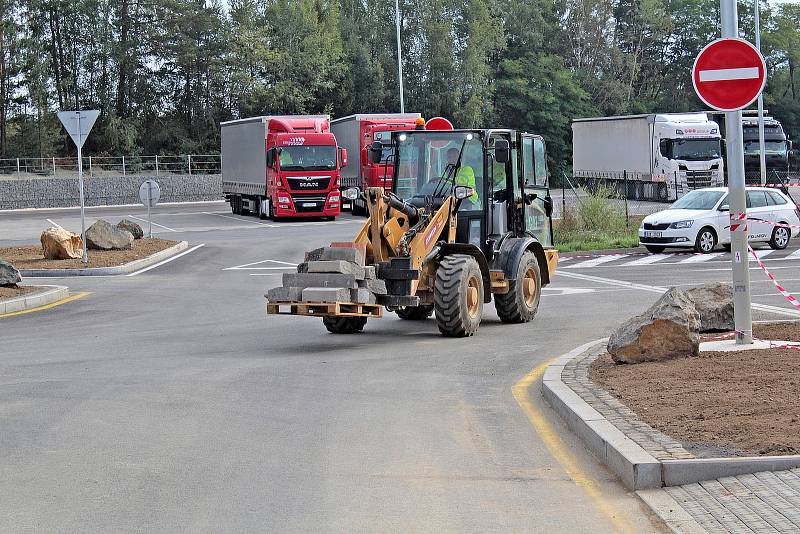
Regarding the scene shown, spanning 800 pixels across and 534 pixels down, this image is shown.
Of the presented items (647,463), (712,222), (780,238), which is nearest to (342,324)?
(647,463)

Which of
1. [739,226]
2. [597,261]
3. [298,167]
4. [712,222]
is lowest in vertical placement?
[597,261]

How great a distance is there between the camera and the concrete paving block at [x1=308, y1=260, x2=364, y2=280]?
14.4m

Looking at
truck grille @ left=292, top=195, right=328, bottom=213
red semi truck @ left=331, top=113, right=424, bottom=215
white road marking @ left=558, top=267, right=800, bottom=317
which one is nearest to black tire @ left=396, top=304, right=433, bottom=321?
white road marking @ left=558, top=267, right=800, bottom=317

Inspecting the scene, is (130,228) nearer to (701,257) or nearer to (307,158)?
(307,158)

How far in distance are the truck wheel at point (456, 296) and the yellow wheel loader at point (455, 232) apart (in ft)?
0.04

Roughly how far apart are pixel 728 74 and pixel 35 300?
13064mm

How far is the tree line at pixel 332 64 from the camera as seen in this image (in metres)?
68.1

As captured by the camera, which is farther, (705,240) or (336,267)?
(705,240)

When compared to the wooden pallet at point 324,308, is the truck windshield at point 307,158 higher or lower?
higher

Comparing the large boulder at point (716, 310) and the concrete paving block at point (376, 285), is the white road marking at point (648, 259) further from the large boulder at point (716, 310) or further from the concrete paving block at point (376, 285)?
the concrete paving block at point (376, 285)

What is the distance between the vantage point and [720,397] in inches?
355

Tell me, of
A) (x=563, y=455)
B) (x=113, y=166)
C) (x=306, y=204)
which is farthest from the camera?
(x=113, y=166)

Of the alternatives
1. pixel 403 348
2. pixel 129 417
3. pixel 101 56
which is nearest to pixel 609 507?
pixel 129 417

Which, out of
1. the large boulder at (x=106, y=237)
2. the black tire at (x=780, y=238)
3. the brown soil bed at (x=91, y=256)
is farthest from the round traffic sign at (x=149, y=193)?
the black tire at (x=780, y=238)
